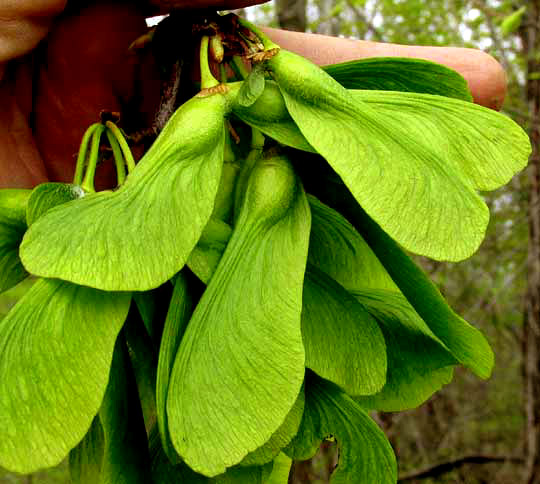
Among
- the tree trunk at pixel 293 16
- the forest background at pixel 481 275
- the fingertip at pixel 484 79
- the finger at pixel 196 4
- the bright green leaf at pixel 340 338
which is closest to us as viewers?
the bright green leaf at pixel 340 338

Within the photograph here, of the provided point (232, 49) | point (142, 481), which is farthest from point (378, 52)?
point (142, 481)

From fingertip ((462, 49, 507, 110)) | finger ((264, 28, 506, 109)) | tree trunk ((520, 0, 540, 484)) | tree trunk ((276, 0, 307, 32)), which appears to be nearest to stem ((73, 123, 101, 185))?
finger ((264, 28, 506, 109))

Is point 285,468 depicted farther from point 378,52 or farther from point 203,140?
point 378,52

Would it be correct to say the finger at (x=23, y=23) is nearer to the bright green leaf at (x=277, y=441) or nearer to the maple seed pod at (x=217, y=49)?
the maple seed pod at (x=217, y=49)

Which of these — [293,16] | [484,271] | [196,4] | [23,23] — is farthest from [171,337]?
[484,271]

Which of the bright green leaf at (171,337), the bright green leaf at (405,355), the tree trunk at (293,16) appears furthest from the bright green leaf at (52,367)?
the tree trunk at (293,16)

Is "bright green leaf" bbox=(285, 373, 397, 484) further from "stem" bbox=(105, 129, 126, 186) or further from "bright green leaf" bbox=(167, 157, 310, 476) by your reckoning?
"stem" bbox=(105, 129, 126, 186)

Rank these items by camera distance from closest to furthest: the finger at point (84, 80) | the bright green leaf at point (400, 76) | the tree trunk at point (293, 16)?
1. the bright green leaf at point (400, 76)
2. the finger at point (84, 80)
3. the tree trunk at point (293, 16)
